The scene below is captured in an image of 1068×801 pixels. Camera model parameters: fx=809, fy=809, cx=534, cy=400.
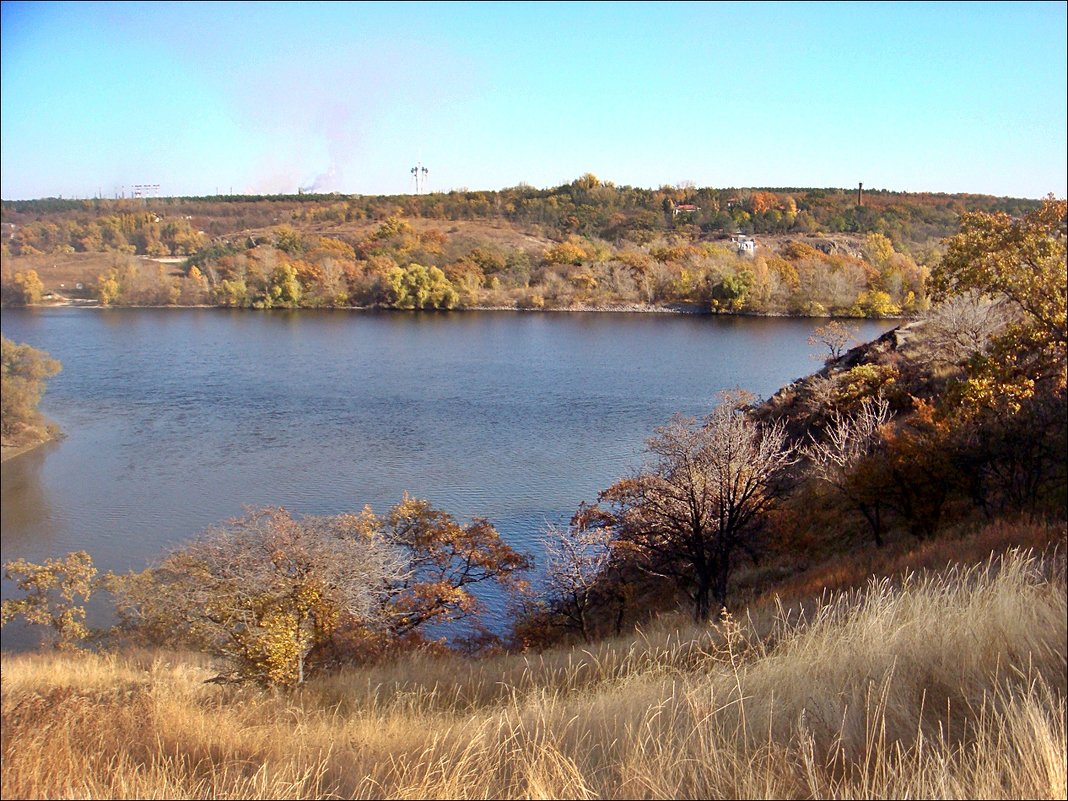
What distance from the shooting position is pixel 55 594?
1160 centimetres

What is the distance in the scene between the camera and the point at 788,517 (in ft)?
42.1

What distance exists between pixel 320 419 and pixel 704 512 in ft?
54.1

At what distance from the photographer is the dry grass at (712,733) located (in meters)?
2.41

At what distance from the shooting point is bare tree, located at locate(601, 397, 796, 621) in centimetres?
1087

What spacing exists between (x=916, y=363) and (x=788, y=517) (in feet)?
39.6

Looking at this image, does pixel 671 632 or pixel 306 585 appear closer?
pixel 671 632

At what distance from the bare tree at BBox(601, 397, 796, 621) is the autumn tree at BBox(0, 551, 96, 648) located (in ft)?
25.6

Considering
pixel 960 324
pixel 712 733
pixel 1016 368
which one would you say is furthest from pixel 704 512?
pixel 960 324

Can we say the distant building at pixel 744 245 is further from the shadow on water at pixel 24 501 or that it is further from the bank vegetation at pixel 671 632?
the shadow on water at pixel 24 501

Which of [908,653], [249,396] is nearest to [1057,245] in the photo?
[908,653]

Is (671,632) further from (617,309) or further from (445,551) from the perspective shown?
(617,309)

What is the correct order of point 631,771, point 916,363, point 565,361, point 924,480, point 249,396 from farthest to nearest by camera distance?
point 565,361, point 249,396, point 916,363, point 924,480, point 631,771

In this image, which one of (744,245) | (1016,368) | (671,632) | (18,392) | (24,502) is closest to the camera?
(671,632)

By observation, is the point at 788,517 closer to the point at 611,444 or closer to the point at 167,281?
the point at 611,444
